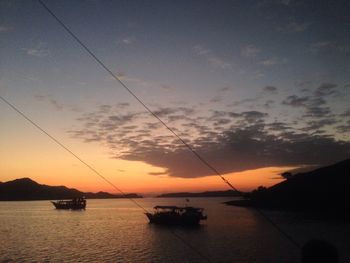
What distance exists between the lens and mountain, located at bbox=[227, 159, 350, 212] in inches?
5187

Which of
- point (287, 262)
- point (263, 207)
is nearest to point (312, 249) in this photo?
point (287, 262)

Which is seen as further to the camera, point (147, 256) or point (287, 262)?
point (147, 256)

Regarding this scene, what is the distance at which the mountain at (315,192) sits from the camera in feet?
432

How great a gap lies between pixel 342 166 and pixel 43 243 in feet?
464

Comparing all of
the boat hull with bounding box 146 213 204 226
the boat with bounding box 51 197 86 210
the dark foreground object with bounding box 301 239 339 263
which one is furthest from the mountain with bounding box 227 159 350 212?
the dark foreground object with bounding box 301 239 339 263

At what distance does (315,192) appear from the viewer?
150375 mm

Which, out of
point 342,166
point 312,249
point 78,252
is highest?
point 342,166

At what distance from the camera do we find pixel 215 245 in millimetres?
53906

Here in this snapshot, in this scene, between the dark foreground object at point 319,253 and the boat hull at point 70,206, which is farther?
the boat hull at point 70,206

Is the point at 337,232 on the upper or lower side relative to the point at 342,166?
lower

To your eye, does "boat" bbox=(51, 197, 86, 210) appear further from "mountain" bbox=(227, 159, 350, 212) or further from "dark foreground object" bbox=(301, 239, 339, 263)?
"dark foreground object" bbox=(301, 239, 339, 263)

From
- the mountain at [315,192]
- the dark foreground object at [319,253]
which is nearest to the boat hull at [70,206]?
the mountain at [315,192]

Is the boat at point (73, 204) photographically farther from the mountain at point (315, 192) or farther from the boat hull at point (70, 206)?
the mountain at point (315, 192)

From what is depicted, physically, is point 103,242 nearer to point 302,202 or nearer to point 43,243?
point 43,243
